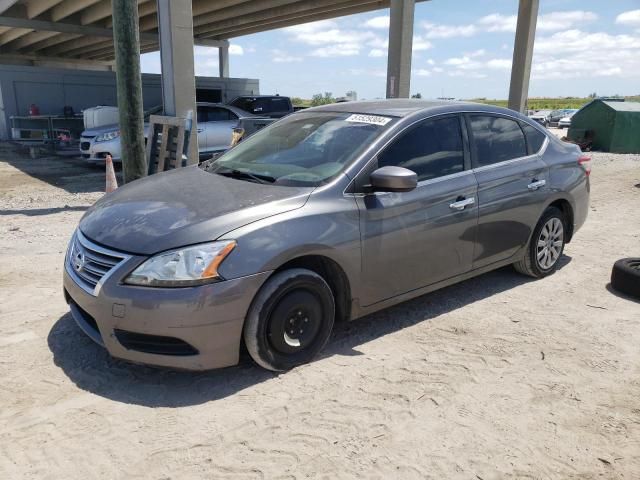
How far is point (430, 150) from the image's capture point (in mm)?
4113

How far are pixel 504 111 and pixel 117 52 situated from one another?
17.6 ft

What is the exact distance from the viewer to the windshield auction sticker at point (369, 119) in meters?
3.98

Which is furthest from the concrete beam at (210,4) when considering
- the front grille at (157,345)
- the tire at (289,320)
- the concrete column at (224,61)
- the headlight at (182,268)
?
the front grille at (157,345)

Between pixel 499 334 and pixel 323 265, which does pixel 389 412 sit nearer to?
pixel 323 265

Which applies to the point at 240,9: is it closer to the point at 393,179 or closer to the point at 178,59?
the point at 178,59

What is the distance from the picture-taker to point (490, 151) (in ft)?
15.0

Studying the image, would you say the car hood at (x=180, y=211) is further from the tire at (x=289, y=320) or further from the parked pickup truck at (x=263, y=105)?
the parked pickup truck at (x=263, y=105)

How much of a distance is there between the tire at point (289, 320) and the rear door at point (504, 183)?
1.61 meters

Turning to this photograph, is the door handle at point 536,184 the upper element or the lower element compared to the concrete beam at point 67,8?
lower

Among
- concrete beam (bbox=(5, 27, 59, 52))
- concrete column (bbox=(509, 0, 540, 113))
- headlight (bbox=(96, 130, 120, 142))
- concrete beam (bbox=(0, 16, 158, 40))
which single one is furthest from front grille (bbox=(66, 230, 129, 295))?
concrete beam (bbox=(5, 27, 59, 52))

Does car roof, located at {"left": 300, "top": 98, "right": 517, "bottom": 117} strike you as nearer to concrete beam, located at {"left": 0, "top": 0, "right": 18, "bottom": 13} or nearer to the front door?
the front door

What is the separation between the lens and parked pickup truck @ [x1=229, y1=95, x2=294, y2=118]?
15.2m

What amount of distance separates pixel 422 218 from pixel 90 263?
88.4 inches

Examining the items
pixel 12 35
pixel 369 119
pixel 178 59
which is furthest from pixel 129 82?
pixel 12 35
